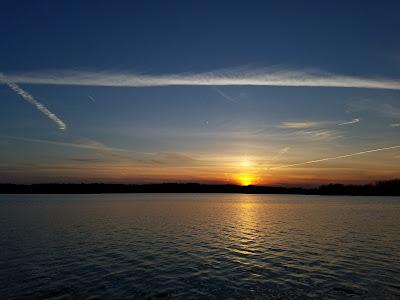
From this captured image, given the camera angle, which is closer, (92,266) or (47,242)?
(92,266)

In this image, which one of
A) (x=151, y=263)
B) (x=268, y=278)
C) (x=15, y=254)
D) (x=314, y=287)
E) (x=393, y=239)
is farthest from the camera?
(x=393, y=239)

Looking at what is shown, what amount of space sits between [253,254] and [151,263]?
519 inches

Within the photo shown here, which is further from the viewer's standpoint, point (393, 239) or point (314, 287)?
point (393, 239)

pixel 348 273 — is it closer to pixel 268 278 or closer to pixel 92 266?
pixel 268 278

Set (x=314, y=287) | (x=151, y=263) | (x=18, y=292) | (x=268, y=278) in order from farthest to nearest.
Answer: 1. (x=151, y=263)
2. (x=268, y=278)
3. (x=314, y=287)
4. (x=18, y=292)

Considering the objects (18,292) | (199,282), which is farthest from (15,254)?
(199,282)

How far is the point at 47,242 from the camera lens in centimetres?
5028

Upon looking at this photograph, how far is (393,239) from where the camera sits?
55.8 m

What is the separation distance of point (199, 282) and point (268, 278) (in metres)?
6.40

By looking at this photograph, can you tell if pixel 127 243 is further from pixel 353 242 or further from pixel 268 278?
pixel 353 242

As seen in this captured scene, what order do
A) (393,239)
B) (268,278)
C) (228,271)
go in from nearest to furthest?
1. (268,278)
2. (228,271)
3. (393,239)

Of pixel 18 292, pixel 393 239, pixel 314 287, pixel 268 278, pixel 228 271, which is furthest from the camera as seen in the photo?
pixel 393 239

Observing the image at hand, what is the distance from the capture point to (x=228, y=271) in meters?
33.6

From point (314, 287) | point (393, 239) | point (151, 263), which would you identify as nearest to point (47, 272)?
point (151, 263)
